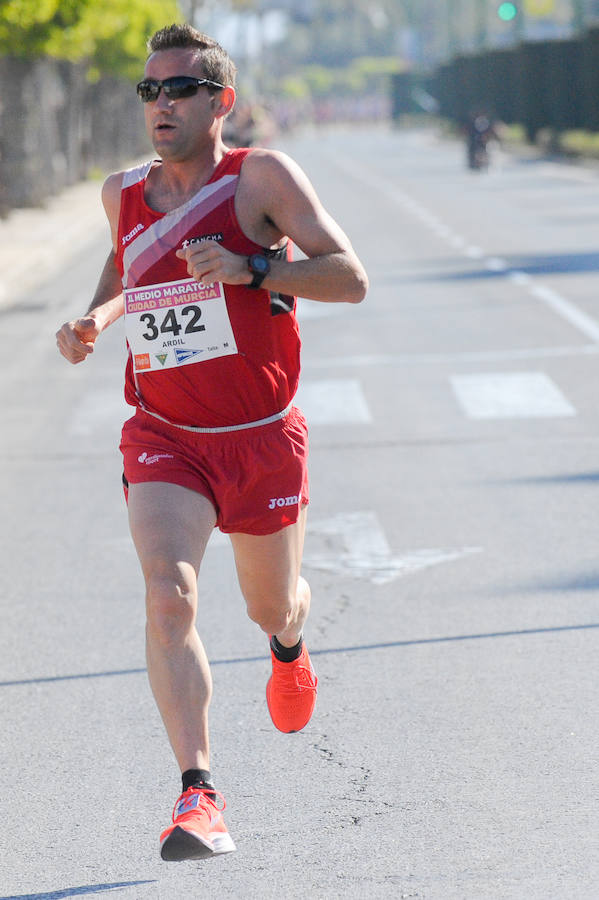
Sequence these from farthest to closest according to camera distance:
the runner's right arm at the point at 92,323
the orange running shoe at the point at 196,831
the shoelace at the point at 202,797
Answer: the runner's right arm at the point at 92,323, the shoelace at the point at 202,797, the orange running shoe at the point at 196,831

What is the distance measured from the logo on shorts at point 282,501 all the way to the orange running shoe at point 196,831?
2.65ft

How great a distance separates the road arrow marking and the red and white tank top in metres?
3.04

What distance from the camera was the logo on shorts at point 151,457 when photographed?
5059mm

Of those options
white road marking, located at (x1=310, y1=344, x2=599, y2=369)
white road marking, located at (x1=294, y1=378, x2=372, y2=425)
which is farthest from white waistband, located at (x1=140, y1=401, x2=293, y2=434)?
white road marking, located at (x1=310, y1=344, x2=599, y2=369)

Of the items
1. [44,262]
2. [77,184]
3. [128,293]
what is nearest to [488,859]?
[128,293]

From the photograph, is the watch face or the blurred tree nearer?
the watch face

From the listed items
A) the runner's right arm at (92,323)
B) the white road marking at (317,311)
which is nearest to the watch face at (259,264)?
the runner's right arm at (92,323)

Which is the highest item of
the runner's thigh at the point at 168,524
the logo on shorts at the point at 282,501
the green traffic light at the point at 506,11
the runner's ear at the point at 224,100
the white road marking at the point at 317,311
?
the runner's ear at the point at 224,100

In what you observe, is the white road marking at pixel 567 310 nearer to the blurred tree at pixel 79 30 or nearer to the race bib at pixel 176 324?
the race bib at pixel 176 324

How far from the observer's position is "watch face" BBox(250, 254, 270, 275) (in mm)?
4844

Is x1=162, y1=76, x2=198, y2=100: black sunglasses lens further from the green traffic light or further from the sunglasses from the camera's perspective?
the green traffic light

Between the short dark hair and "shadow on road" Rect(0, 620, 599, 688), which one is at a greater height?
the short dark hair

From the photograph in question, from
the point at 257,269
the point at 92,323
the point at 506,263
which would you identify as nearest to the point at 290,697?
the point at 92,323

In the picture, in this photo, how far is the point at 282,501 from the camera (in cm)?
512
